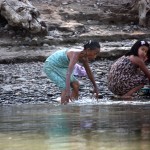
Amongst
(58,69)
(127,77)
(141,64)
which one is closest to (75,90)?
(58,69)

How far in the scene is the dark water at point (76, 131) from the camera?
333cm

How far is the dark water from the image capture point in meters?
3.33

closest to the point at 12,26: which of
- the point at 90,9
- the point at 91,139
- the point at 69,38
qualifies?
the point at 69,38

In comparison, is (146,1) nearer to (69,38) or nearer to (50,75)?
(69,38)

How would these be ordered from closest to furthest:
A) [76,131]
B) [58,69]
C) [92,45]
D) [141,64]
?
[76,131] < [92,45] < [141,64] < [58,69]

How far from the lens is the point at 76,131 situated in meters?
4.04

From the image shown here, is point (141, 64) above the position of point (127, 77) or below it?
above

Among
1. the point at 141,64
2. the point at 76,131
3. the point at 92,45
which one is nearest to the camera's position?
the point at 76,131

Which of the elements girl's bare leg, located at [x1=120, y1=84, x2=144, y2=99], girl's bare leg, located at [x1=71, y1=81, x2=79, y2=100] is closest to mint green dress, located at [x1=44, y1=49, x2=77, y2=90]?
girl's bare leg, located at [x1=71, y1=81, x2=79, y2=100]

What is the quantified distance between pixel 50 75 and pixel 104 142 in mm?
4622

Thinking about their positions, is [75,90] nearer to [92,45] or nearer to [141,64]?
[92,45]

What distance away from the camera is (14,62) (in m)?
11.8

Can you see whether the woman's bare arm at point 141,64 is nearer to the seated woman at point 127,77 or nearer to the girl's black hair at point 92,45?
the seated woman at point 127,77

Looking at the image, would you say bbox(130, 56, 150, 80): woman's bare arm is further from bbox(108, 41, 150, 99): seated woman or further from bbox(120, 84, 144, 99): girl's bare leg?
bbox(120, 84, 144, 99): girl's bare leg
